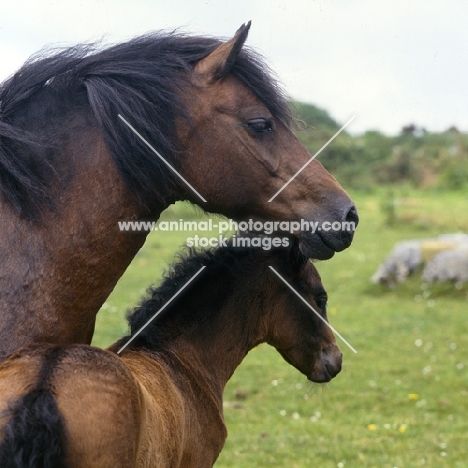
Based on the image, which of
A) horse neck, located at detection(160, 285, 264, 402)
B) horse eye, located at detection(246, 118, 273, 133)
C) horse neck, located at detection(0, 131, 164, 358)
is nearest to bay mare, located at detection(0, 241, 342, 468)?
horse neck, located at detection(160, 285, 264, 402)

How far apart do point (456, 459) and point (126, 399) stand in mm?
4560

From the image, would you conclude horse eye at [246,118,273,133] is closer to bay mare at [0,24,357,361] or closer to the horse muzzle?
bay mare at [0,24,357,361]

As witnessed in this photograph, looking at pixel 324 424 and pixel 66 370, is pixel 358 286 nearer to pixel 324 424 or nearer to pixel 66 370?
pixel 324 424

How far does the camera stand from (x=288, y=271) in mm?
4828

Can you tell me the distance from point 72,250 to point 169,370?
0.90 metres

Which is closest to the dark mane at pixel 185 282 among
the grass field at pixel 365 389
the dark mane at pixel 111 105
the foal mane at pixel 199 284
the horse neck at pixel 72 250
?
the foal mane at pixel 199 284

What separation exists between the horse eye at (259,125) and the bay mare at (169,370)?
1.08m

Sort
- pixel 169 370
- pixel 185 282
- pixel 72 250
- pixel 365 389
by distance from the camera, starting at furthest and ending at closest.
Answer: pixel 365 389, pixel 185 282, pixel 169 370, pixel 72 250

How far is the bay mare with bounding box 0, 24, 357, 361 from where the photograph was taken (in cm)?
366

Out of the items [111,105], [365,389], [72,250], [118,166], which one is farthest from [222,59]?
[365,389]

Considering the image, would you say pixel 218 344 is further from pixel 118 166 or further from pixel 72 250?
pixel 118 166

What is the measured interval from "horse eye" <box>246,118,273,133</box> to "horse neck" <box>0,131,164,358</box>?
2.17ft

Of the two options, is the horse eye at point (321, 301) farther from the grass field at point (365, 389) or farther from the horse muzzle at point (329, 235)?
the horse muzzle at point (329, 235)

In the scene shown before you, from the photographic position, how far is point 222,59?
12.4 ft
